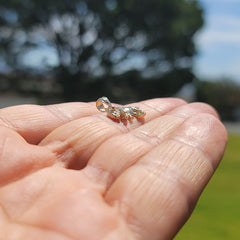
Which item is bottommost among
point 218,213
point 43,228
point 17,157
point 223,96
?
point 223,96

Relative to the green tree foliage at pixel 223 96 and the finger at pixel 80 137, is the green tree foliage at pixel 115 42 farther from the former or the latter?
the finger at pixel 80 137

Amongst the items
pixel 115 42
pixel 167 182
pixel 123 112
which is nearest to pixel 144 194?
pixel 167 182

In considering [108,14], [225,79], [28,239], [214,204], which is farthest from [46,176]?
[225,79]

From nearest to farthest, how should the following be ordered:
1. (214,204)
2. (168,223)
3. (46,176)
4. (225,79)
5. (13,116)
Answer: (168,223)
(46,176)
(13,116)
(214,204)
(225,79)

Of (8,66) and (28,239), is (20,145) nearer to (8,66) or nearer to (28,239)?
(28,239)

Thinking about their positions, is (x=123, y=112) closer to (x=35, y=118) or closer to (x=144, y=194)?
(x=35, y=118)

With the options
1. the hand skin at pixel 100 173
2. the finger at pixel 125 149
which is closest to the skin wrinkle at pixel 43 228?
the hand skin at pixel 100 173
